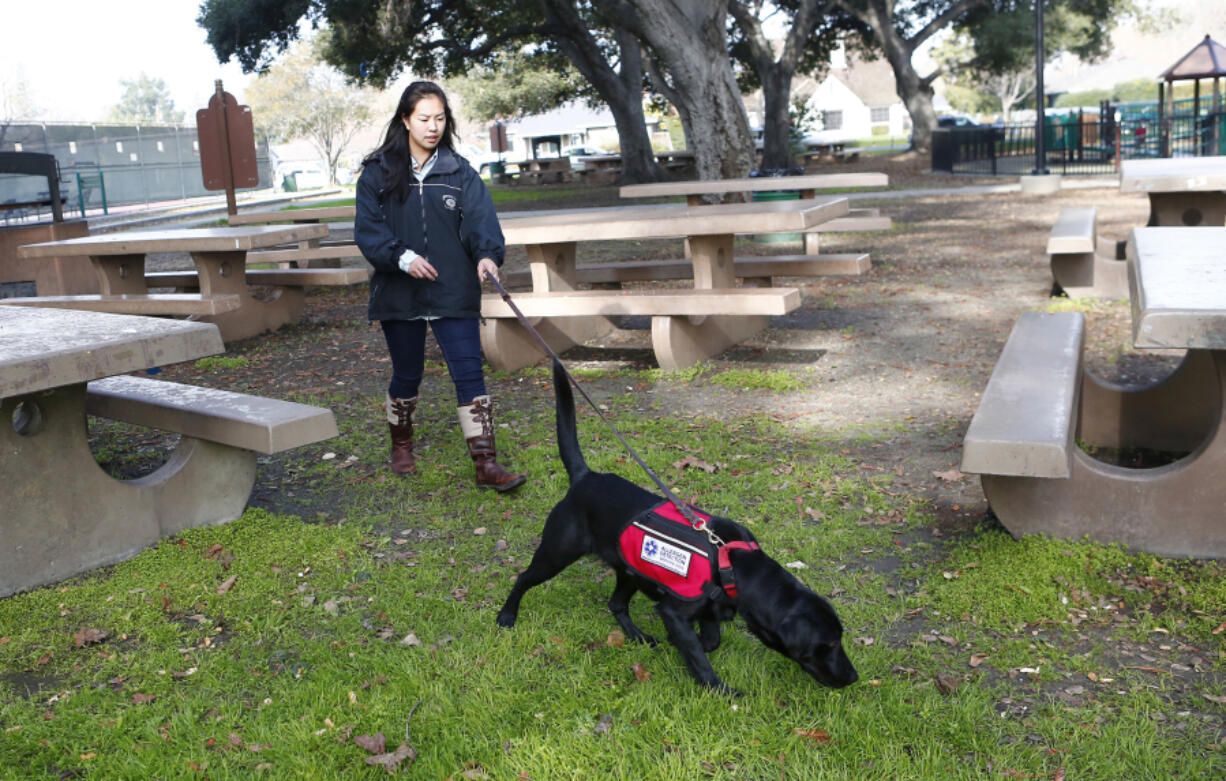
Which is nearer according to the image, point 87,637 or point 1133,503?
point 87,637

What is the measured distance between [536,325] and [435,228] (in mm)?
2683

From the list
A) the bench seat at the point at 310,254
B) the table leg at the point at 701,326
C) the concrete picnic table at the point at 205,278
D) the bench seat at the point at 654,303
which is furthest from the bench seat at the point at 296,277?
the table leg at the point at 701,326

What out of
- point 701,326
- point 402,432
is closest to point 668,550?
point 402,432

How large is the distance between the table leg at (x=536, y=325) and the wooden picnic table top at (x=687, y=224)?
0.79 feet

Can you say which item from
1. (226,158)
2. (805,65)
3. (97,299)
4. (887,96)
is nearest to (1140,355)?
(97,299)

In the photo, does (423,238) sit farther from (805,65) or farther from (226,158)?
(805,65)

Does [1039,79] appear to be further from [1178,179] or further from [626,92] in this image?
[1178,179]

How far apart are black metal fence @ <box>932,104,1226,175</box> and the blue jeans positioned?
19901 millimetres

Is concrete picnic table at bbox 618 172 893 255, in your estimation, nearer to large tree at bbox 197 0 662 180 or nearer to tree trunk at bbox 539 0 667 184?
large tree at bbox 197 0 662 180

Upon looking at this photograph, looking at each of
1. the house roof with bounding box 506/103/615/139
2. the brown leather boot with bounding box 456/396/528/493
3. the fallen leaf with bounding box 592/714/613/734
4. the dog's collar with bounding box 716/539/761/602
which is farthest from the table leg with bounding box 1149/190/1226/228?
the house roof with bounding box 506/103/615/139

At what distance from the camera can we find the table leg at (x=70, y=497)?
11.9 ft

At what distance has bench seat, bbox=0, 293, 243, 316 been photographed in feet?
25.4

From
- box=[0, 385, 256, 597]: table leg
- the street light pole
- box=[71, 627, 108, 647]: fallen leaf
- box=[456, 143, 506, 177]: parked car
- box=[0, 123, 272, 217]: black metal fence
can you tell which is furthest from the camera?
box=[456, 143, 506, 177]: parked car

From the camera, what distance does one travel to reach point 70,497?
149 inches
